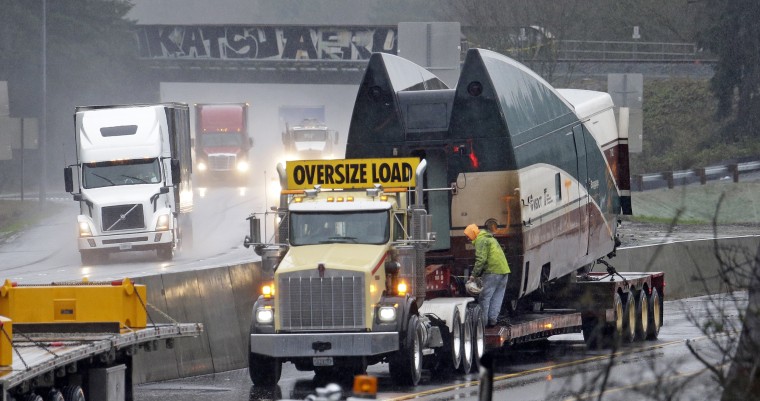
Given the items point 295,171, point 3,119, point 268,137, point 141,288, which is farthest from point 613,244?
point 268,137

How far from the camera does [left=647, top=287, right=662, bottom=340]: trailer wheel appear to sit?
1010 inches

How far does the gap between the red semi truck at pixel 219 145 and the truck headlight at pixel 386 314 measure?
47.1m

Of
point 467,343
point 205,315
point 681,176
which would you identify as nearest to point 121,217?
point 205,315

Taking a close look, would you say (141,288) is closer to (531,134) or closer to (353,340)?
(353,340)

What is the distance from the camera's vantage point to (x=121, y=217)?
37.1 metres

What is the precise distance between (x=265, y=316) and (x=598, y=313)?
7617 mm

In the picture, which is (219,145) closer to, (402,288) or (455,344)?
(455,344)

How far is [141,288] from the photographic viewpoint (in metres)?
15.6

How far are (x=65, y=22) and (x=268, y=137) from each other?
3214cm

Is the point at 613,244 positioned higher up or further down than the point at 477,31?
further down

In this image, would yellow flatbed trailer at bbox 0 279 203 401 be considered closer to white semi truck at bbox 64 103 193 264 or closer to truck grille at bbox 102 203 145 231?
white semi truck at bbox 64 103 193 264

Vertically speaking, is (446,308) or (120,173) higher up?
(120,173)

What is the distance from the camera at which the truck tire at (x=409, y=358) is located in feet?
60.6

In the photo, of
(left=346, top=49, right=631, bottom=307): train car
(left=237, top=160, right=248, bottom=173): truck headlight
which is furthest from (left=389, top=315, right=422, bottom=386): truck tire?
(left=237, top=160, right=248, bottom=173): truck headlight
